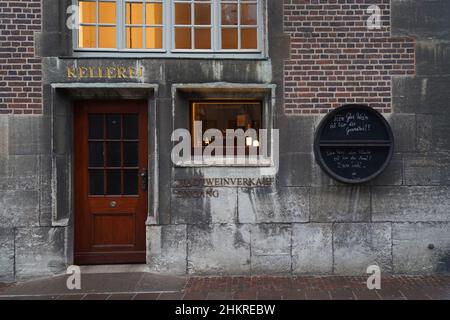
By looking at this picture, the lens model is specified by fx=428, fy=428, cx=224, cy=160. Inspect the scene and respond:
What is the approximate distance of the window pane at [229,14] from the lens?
6.82 meters

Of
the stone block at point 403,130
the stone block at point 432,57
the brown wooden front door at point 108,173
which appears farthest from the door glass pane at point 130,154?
the stone block at point 432,57

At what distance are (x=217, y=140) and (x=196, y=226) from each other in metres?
1.40

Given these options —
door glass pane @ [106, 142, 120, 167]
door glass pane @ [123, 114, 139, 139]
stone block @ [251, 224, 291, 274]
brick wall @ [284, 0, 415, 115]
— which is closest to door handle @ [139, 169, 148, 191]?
door glass pane @ [106, 142, 120, 167]

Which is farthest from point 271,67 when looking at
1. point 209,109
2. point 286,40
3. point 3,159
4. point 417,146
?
point 3,159

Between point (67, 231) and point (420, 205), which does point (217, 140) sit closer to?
point (67, 231)

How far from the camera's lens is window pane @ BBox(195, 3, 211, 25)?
6816 millimetres

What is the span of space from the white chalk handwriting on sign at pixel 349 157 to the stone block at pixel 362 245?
0.91 metres

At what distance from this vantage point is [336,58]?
257 inches

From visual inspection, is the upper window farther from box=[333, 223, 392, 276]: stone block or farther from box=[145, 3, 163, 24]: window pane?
box=[333, 223, 392, 276]: stone block

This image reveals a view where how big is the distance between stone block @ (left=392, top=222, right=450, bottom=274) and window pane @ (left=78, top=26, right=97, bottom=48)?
215 inches

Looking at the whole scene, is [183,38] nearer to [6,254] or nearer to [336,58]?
[336,58]

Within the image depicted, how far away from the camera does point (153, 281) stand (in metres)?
6.14

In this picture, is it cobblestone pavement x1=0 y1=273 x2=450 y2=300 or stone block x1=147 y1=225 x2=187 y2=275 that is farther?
stone block x1=147 y1=225 x2=187 y2=275

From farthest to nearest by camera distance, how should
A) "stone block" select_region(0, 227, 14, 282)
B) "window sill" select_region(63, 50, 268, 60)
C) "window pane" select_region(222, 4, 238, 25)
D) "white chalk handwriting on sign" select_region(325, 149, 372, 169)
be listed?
"window pane" select_region(222, 4, 238, 25) → "window sill" select_region(63, 50, 268, 60) → "white chalk handwriting on sign" select_region(325, 149, 372, 169) → "stone block" select_region(0, 227, 14, 282)
